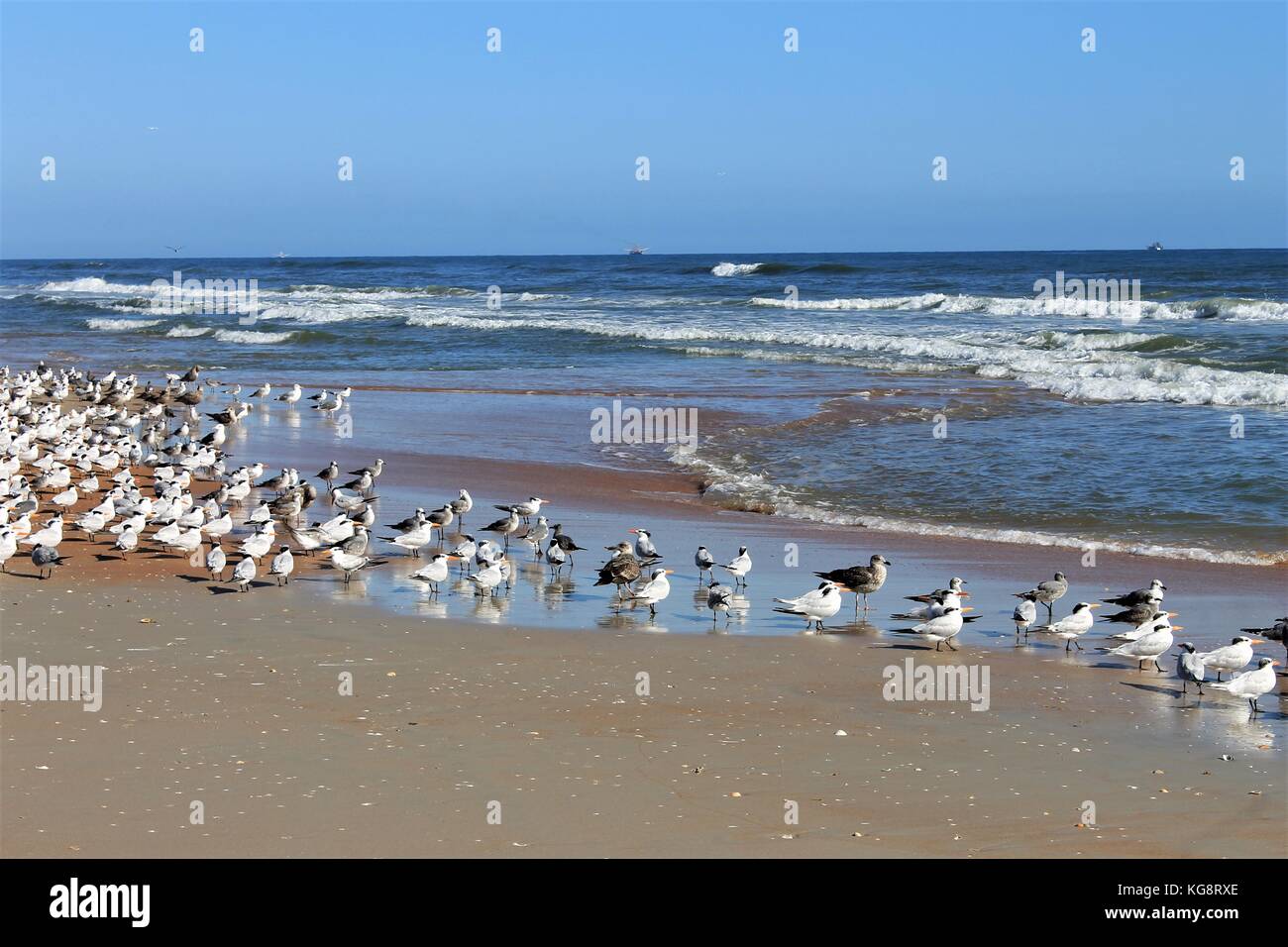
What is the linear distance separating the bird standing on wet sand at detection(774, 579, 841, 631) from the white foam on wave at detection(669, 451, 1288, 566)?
3637mm

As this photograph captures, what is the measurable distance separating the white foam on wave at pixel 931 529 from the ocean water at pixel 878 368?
4 centimetres

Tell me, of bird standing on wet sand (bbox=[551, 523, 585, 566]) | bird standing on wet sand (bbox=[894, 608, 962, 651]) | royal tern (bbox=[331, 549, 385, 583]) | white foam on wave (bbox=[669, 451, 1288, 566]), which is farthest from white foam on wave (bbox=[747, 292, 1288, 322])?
royal tern (bbox=[331, 549, 385, 583])

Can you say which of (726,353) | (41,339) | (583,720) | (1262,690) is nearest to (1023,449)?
(1262,690)

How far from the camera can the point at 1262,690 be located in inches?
317

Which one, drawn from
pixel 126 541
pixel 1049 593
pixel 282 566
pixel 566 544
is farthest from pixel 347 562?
pixel 1049 593

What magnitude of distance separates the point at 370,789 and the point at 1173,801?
3.77 m

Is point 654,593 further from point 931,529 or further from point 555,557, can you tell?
point 931,529

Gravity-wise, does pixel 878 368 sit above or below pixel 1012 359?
below

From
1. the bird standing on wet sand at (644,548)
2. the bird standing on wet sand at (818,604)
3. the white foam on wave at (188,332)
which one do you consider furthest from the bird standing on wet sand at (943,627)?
the white foam on wave at (188,332)

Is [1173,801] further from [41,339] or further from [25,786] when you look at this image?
[41,339]

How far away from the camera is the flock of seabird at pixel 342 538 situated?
945cm

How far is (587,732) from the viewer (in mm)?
7273

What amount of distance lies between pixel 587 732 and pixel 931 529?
22.8 ft

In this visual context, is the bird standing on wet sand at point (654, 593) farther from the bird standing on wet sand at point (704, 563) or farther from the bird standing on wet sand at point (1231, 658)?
the bird standing on wet sand at point (1231, 658)
